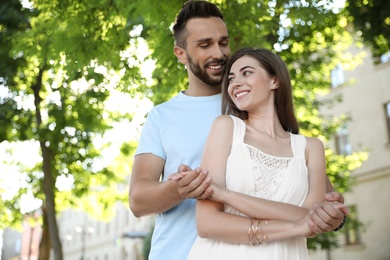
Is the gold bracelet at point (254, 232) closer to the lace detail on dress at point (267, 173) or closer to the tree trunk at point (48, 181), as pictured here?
the lace detail on dress at point (267, 173)

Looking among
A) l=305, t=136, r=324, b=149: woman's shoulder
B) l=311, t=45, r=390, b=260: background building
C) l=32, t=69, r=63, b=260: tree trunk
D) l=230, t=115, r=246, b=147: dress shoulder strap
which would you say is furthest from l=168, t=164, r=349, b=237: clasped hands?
l=311, t=45, r=390, b=260: background building

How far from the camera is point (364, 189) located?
26422mm

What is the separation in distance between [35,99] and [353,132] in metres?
15.2

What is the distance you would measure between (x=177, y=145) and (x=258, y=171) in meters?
0.55

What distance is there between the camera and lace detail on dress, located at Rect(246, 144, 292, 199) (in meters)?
2.85

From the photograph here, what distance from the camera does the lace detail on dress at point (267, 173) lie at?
2.85 m

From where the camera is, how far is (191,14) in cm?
371

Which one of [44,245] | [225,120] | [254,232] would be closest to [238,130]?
[225,120]

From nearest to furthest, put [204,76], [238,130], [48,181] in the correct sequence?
[238,130] → [204,76] → [48,181]

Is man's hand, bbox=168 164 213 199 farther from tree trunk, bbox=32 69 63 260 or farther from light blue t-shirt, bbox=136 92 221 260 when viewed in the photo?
tree trunk, bbox=32 69 63 260

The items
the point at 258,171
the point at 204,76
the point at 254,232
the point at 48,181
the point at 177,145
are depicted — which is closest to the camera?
the point at 254,232

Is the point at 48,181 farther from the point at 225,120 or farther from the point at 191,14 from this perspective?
the point at 225,120

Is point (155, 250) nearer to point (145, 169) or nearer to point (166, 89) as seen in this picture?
point (145, 169)

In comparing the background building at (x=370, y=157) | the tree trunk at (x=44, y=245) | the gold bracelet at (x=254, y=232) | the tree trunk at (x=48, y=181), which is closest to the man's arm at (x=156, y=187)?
the gold bracelet at (x=254, y=232)
